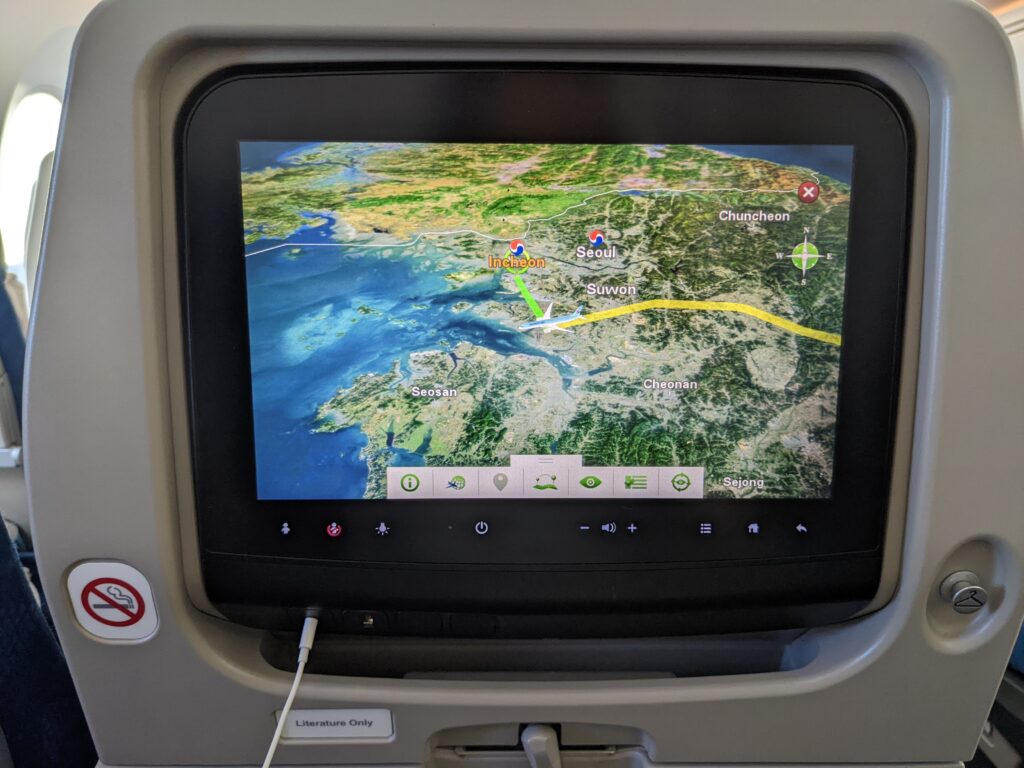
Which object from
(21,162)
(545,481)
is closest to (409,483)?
(545,481)

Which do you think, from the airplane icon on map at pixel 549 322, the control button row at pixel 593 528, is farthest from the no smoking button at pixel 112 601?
the airplane icon on map at pixel 549 322

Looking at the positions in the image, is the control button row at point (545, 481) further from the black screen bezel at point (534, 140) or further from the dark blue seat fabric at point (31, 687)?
the dark blue seat fabric at point (31, 687)

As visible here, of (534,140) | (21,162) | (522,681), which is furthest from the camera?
(21,162)

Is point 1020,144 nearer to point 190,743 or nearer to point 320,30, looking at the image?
point 320,30

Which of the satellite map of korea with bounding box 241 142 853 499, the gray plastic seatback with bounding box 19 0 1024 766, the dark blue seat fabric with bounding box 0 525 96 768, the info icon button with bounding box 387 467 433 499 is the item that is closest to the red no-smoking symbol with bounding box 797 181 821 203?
the satellite map of korea with bounding box 241 142 853 499

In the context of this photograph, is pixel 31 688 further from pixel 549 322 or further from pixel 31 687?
pixel 549 322

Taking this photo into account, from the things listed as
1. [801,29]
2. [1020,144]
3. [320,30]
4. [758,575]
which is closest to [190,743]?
[758,575]
